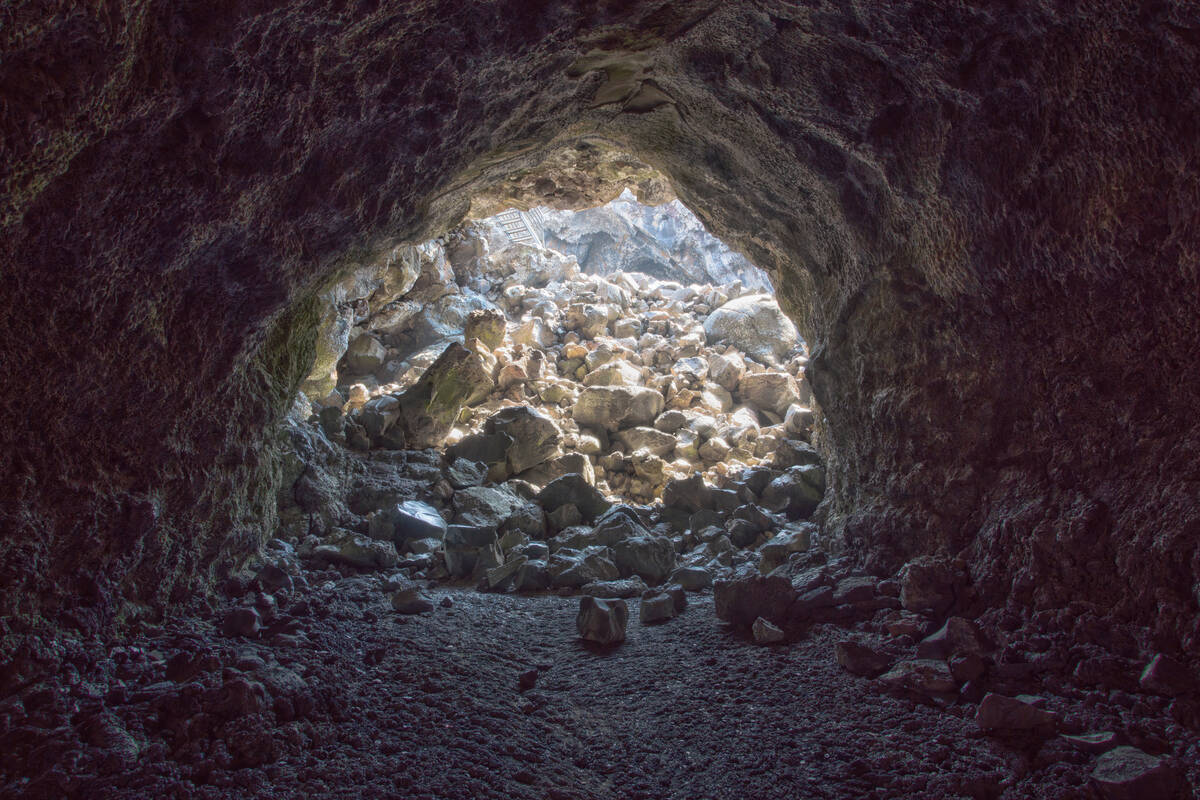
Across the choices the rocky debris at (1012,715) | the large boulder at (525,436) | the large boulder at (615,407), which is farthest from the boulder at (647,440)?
the rocky debris at (1012,715)

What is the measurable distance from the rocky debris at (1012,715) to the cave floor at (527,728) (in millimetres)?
50

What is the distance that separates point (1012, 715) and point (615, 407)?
6.92 meters

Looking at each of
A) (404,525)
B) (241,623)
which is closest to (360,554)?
(404,525)

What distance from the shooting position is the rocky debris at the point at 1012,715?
5.70 ft

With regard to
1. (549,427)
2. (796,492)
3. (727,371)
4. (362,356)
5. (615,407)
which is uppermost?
(727,371)

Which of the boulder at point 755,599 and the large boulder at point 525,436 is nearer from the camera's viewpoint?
the boulder at point 755,599

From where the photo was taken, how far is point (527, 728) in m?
2.14

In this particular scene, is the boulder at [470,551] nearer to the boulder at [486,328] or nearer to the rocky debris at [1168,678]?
the rocky debris at [1168,678]

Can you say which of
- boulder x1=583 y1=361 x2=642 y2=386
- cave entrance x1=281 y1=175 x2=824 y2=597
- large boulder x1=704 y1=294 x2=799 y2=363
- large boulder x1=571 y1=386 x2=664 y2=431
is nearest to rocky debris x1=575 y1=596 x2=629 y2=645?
cave entrance x1=281 y1=175 x2=824 y2=597

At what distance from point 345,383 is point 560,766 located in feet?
30.7

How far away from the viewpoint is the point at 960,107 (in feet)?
6.98

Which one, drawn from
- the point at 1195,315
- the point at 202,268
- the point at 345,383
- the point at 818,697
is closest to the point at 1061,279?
the point at 1195,315

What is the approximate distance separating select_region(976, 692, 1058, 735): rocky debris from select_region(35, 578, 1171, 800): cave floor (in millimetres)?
50

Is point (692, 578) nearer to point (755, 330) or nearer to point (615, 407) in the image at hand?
point (615, 407)
